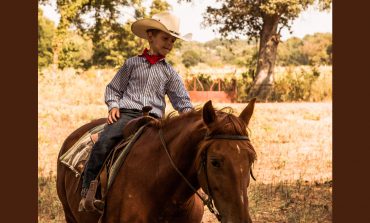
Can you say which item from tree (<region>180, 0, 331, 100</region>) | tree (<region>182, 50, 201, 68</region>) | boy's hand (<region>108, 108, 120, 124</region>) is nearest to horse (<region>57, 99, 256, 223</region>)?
boy's hand (<region>108, 108, 120, 124</region>)

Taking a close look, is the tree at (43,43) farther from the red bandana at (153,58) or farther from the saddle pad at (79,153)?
the red bandana at (153,58)

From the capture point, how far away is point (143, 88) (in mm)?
5598

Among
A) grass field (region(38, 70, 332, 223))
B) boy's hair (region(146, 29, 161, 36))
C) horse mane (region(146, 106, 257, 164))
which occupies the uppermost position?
boy's hair (region(146, 29, 161, 36))

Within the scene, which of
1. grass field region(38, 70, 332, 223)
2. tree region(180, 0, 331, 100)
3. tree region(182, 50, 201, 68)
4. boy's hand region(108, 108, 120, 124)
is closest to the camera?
boy's hand region(108, 108, 120, 124)

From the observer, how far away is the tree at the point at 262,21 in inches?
1239

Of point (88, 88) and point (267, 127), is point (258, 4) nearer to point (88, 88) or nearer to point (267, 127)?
point (88, 88)

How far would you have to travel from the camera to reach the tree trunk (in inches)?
1287

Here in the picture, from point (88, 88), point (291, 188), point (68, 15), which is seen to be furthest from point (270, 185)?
point (68, 15)

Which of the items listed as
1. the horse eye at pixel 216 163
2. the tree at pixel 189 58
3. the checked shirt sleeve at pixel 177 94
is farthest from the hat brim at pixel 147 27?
the tree at pixel 189 58

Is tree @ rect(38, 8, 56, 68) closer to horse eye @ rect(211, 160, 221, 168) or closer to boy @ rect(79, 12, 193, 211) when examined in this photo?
boy @ rect(79, 12, 193, 211)

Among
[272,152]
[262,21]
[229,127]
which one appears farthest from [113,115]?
[262,21]

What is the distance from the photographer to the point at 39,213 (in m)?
9.06

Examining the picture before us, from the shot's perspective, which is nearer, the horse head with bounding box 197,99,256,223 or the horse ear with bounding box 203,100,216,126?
the horse head with bounding box 197,99,256,223

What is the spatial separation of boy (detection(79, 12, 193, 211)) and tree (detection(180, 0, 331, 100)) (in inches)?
1003
